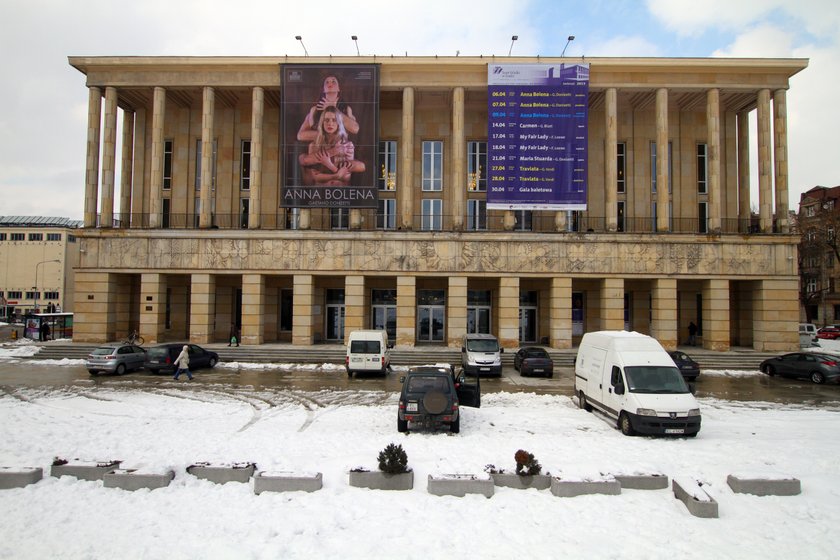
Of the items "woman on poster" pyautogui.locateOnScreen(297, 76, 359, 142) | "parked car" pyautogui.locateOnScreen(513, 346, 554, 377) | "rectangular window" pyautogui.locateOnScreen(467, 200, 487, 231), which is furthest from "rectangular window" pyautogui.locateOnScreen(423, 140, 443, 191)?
"parked car" pyautogui.locateOnScreen(513, 346, 554, 377)

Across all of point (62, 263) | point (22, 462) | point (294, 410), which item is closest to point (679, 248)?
point (294, 410)

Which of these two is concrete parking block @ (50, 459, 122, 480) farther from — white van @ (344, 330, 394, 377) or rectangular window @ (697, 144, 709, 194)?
rectangular window @ (697, 144, 709, 194)

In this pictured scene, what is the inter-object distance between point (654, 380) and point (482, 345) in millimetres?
12515

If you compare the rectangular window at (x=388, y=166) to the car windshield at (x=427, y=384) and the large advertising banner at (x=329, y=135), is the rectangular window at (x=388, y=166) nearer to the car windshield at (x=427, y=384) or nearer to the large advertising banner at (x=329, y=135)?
the large advertising banner at (x=329, y=135)

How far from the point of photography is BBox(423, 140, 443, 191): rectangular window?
122ft

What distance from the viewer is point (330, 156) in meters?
33.4

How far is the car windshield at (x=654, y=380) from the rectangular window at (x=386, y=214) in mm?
24974

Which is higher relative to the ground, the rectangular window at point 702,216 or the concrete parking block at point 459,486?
the rectangular window at point 702,216

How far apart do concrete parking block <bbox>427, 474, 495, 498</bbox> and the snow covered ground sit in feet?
0.60

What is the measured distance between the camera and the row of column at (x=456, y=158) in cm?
3397

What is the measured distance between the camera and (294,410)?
54.4ft

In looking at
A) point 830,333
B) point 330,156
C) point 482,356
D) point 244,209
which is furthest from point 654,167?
A: point 830,333

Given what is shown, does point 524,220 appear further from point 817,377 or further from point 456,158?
point 817,377

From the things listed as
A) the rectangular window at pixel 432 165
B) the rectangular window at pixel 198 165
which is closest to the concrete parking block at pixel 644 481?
the rectangular window at pixel 432 165
